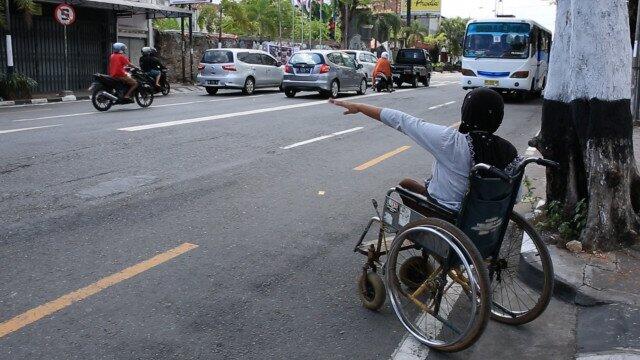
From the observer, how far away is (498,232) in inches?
144

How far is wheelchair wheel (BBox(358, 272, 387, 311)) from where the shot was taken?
3.94m

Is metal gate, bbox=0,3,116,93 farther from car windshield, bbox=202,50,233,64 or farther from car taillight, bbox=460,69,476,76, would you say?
car taillight, bbox=460,69,476,76

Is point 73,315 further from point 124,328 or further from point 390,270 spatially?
point 390,270

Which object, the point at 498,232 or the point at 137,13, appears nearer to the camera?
the point at 498,232

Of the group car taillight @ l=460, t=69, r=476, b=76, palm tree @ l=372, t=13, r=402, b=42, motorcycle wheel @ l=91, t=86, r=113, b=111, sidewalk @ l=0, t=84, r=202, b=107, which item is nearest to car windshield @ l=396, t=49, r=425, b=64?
car taillight @ l=460, t=69, r=476, b=76

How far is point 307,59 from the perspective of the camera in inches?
812

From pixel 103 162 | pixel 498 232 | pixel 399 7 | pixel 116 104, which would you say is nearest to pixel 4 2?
pixel 116 104

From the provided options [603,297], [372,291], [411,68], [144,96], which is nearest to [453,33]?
[411,68]

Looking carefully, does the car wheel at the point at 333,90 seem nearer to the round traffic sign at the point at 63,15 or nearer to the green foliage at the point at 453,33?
the round traffic sign at the point at 63,15

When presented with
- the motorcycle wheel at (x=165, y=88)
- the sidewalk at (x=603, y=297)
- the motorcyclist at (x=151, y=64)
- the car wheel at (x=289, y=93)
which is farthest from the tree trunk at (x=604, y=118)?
the motorcycle wheel at (x=165, y=88)

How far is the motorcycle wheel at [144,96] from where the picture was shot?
1574 cm

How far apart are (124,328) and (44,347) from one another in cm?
45

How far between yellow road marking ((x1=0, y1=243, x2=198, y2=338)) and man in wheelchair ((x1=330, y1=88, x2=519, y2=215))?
2.25 m

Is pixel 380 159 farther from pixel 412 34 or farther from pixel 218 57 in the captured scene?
pixel 412 34
